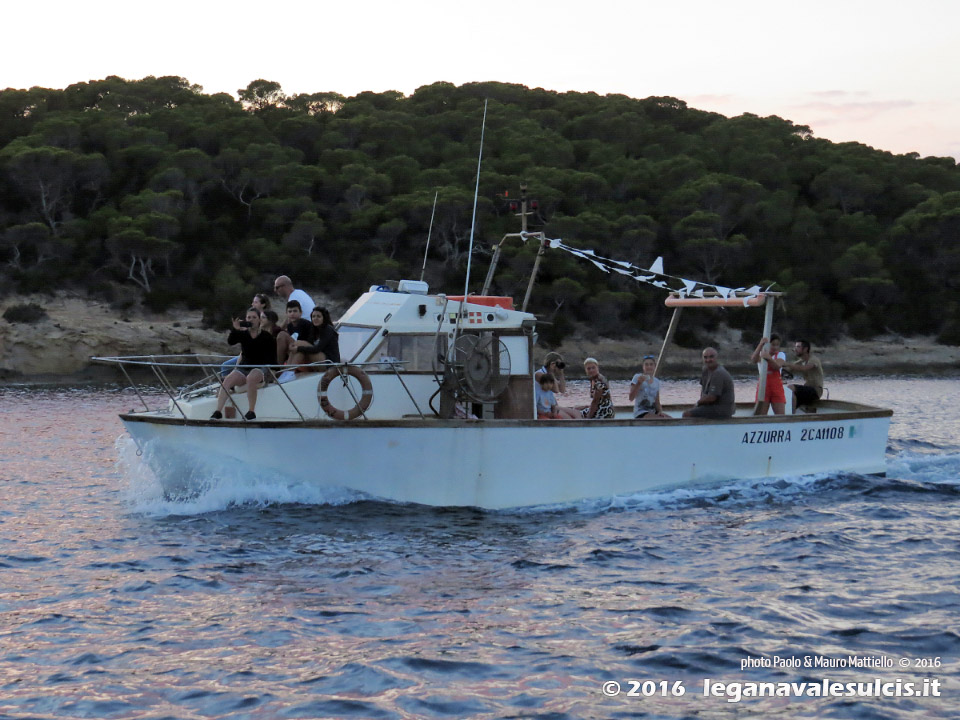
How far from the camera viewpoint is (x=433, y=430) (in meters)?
12.4

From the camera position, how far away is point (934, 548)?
11.9 meters

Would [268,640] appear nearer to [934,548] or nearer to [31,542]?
[31,542]

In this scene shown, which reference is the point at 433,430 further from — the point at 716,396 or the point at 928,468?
the point at 928,468

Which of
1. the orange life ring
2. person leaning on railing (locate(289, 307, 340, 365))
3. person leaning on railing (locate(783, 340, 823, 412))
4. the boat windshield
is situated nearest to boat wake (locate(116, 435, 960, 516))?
the orange life ring

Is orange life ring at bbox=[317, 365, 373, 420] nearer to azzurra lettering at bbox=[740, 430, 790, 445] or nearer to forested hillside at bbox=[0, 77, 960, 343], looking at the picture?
azzurra lettering at bbox=[740, 430, 790, 445]

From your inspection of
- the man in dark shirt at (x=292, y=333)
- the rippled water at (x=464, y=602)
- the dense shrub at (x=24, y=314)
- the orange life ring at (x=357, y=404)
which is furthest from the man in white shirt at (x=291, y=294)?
the dense shrub at (x=24, y=314)

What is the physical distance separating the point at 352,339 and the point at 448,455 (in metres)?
2.43

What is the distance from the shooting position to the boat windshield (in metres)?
13.8

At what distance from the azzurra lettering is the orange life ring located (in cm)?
531

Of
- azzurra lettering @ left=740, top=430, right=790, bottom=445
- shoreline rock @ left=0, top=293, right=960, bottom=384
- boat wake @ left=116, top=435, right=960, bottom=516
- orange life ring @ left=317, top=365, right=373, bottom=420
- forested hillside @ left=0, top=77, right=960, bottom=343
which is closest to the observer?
orange life ring @ left=317, top=365, right=373, bottom=420

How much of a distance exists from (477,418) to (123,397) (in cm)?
2647

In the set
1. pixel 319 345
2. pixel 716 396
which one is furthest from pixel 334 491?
pixel 716 396

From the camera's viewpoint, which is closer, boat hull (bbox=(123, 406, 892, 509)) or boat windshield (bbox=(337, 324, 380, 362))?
boat hull (bbox=(123, 406, 892, 509))

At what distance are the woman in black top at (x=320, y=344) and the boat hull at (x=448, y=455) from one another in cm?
103
